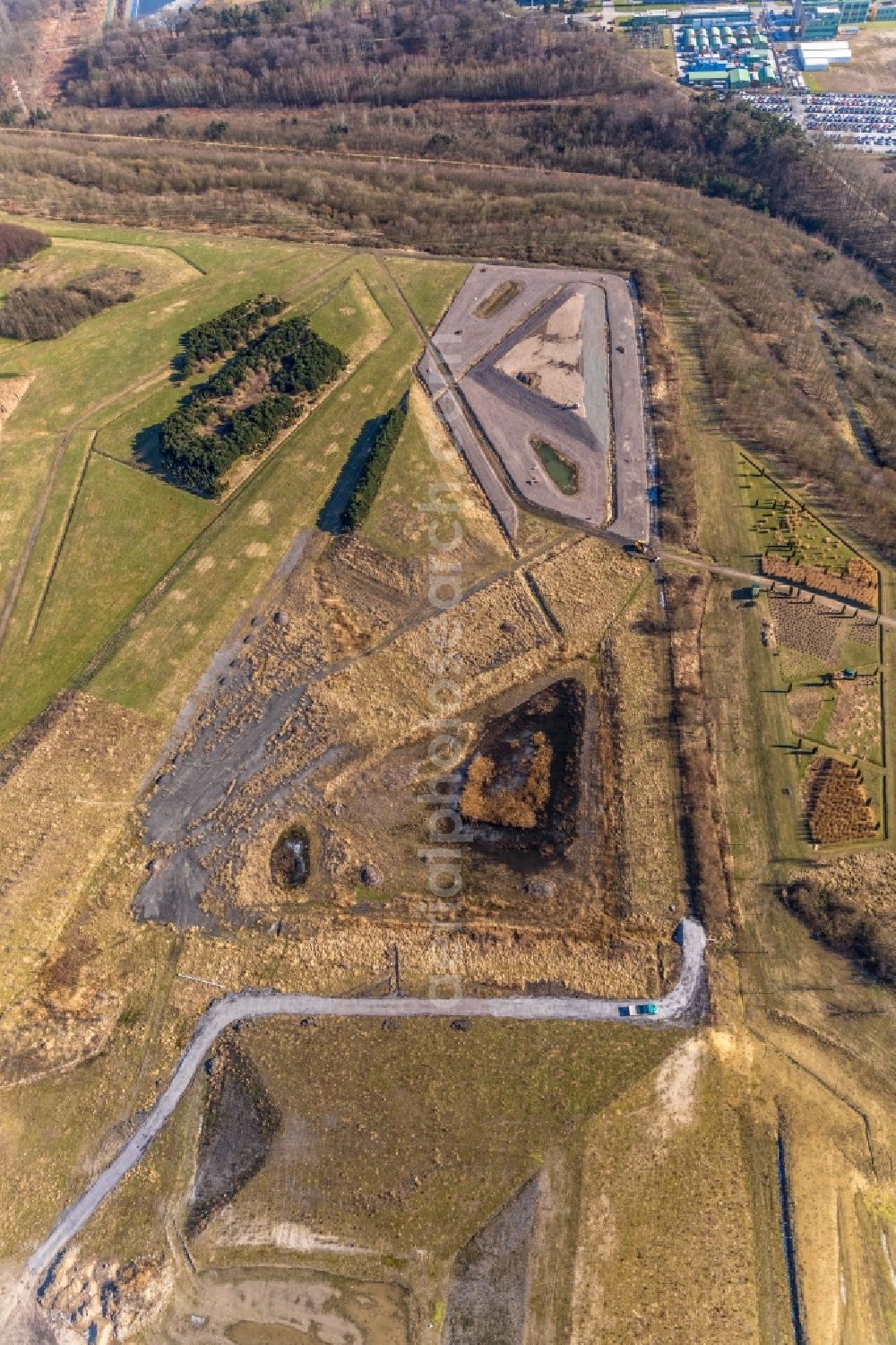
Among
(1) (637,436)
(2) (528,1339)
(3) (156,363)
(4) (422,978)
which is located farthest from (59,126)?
(2) (528,1339)

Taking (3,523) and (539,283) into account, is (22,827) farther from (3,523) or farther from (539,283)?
(539,283)

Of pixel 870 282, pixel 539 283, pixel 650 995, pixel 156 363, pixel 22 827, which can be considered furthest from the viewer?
pixel 870 282

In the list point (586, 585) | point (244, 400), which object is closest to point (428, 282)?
point (244, 400)

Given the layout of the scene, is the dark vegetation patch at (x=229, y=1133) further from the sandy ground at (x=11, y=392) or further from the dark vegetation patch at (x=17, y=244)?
the dark vegetation patch at (x=17, y=244)

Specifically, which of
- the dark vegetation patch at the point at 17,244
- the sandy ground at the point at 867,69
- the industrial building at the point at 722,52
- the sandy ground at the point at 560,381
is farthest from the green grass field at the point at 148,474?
the sandy ground at the point at 867,69

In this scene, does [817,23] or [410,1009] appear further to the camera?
[817,23]

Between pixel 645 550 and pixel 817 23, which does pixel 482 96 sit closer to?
pixel 817 23
